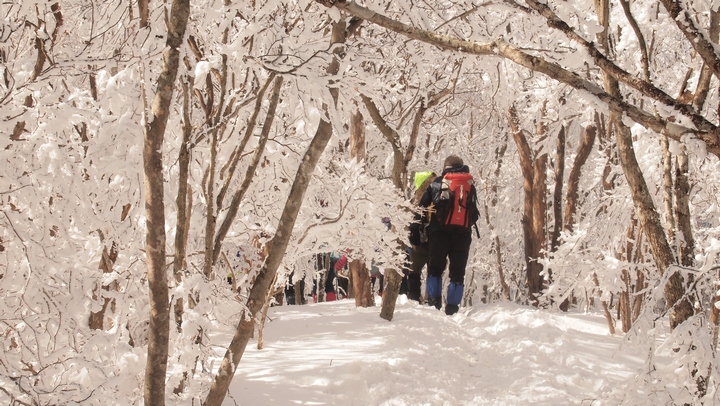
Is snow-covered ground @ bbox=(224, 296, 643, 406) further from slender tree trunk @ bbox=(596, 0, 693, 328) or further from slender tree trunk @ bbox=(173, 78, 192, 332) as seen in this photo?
slender tree trunk @ bbox=(173, 78, 192, 332)

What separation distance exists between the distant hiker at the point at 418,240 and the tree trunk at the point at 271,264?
3.26m

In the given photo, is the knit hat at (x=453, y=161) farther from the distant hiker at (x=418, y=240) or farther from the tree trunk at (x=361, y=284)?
the tree trunk at (x=361, y=284)

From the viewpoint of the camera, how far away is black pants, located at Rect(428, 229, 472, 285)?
6.48 m

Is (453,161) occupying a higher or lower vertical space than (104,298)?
higher

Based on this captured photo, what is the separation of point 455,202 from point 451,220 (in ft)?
0.67

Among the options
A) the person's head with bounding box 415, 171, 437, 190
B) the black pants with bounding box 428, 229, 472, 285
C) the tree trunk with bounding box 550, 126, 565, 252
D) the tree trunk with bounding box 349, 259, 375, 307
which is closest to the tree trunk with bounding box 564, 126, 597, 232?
the tree trunk with bounding box 550, 126, 565, 252

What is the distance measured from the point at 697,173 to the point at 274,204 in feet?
12.7

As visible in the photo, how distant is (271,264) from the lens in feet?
10.5

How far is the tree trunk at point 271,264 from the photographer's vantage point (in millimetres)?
3035

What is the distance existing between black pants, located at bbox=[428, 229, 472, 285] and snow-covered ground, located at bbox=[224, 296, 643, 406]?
22.7 inches

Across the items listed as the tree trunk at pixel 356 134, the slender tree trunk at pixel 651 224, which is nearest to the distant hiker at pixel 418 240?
the tree trunk at pixel 356 134

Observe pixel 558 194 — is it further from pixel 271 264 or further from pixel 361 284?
pixel 271 264

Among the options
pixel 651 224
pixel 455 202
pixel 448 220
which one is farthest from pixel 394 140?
pixel 651 224

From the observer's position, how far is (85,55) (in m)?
3.33
